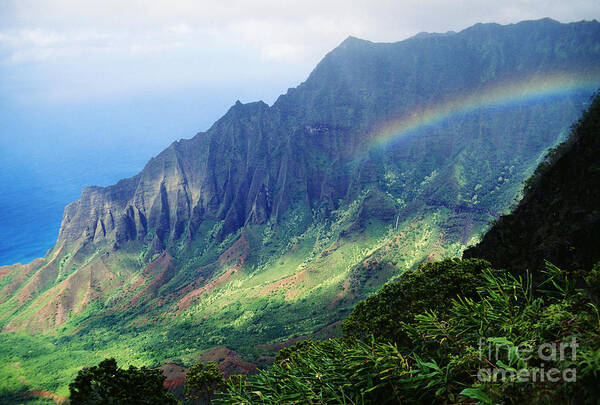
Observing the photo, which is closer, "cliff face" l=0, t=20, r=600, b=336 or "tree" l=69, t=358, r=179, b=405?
"tree" l=69, t=358, r=179, b=405

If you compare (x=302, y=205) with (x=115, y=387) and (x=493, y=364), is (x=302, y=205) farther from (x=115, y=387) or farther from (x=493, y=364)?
(x=493, y=364)

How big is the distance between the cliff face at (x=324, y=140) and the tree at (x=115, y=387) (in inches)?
4299

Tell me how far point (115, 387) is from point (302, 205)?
115 metres

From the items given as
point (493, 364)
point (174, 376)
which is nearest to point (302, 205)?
point (174, 376)

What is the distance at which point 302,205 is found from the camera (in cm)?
13025

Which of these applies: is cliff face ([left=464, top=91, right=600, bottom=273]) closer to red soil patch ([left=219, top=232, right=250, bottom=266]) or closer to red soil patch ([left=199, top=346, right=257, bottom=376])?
red soil patch ([left=199, top=346, right=257, bottom=376])

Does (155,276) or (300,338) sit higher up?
(155,276)

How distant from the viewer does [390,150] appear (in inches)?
5266

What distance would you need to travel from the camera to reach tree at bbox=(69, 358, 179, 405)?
1521 cm

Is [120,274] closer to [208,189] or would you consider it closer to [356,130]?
[208,189]

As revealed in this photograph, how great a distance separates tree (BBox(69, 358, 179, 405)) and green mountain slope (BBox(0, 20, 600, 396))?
138 ft

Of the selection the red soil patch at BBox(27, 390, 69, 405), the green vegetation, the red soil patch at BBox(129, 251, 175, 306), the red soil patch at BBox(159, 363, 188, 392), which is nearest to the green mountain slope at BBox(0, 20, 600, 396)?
the red soil patch at BBox(129, 251, 175, 306)

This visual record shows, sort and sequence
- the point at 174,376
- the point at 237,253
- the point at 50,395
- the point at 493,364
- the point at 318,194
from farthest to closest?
1. the point at 318,194
2. the point at 237,253
3. the point at 50,395
4. the point at 174,376
5. the point at 493,364

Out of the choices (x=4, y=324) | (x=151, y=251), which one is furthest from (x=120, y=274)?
(x=4, y=324)
